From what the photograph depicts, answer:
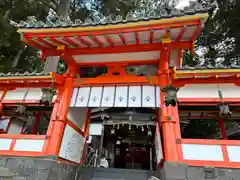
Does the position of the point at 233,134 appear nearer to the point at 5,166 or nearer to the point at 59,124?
the point at 59,124

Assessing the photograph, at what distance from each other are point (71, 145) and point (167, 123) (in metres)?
3.27

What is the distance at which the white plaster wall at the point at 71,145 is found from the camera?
5555mm

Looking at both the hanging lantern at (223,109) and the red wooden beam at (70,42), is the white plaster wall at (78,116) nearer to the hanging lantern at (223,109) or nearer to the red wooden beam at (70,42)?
the red wooden beam at (70,42)

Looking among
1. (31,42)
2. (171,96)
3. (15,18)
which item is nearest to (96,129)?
(31,42)

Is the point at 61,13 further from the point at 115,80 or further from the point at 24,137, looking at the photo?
the point at 24,137

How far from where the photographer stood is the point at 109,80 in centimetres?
580

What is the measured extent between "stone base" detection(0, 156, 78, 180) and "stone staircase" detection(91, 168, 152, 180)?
5.05ft

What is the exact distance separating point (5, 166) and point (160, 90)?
5.06m

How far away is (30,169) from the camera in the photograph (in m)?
4.91

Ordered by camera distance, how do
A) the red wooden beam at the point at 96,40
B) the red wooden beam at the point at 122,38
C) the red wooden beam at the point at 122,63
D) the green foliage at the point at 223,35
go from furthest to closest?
the green foliage at the point at 223,35 < the red wooden beam at the point at 122,63 < the red wooden beam at the point at 96,40 < the red wooden beam at the point at 122,38

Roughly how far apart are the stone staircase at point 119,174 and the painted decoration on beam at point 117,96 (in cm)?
268

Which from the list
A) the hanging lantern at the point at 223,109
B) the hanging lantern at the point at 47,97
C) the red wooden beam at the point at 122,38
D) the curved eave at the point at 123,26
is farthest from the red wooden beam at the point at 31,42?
the hanging lantern at the point at 223,109

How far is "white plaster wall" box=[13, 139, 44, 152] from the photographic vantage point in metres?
5.41

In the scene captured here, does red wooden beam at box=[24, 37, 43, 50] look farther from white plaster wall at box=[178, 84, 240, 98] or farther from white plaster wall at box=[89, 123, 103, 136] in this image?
white plaster wall at box=[89, 123, 103, 136]
